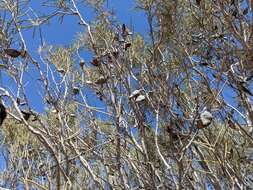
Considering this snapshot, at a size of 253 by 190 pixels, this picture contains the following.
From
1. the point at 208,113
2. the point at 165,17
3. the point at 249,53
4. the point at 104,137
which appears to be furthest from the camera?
the point at 104,137

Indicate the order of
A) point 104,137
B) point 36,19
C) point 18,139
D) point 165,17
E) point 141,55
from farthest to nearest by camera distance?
point 18,139
point 141,55
point 104,137
point 165,17
point 36,19

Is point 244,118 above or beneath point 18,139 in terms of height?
beneath

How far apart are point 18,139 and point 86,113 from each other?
122 centimetres

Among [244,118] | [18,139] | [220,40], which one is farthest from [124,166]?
[18,139]

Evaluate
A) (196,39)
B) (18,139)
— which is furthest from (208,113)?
(18,139)

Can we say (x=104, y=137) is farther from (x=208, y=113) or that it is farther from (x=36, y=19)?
(x=208, y=113)

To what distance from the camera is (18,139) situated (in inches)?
160

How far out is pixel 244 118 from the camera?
2.73m

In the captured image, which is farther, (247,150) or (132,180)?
(132,180)

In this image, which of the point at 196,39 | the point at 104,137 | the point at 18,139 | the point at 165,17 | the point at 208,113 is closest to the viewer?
the point at 208,113

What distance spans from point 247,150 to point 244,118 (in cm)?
20

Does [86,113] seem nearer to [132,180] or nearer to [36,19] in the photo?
[132,180]

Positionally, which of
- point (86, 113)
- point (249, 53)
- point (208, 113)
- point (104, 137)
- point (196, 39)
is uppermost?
point (196, 39)

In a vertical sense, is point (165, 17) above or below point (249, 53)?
above
